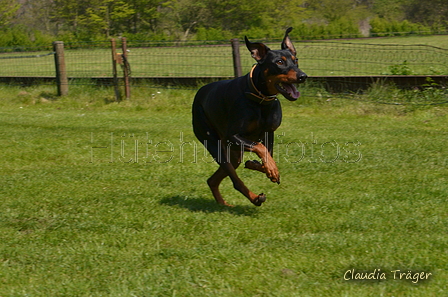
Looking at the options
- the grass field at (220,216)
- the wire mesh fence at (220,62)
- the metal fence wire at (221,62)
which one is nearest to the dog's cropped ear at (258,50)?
the grass field at (220,216)

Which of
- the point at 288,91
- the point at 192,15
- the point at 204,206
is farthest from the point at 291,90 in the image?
the point at 192,15

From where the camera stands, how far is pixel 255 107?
5.10m

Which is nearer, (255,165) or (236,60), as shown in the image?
(255,165)

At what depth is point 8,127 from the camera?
11.0 m

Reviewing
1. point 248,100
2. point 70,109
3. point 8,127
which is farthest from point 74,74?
point 248,100

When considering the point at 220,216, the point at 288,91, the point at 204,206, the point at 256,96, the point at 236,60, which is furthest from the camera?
the point at 236,60

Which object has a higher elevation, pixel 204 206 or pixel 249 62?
pixel 249 62

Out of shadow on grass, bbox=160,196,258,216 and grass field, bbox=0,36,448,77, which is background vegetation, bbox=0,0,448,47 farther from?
shadow on grass, bbox=160,196,258,216

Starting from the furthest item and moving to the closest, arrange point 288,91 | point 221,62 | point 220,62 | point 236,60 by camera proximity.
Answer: point 221,62 → point 220,62 → point 236,60 → point 288,91

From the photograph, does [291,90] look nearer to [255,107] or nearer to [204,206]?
[255,107]

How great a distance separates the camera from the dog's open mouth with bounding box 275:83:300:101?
4.88 metres

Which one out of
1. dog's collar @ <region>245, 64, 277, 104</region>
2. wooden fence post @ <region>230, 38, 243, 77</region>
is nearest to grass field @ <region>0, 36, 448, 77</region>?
wooden fence post @ <region>230, 38, 243, 77</region>

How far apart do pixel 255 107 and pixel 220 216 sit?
1136mm

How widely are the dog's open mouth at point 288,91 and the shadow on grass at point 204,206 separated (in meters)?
1.29
